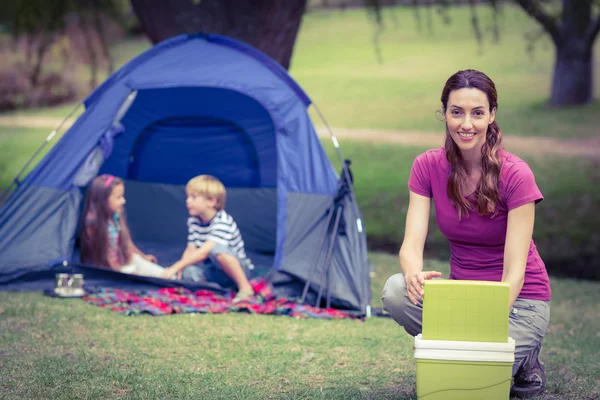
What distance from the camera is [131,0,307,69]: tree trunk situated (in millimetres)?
5883

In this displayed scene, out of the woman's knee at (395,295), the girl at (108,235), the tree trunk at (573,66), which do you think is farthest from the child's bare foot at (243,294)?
the tree trunk at (573,66)

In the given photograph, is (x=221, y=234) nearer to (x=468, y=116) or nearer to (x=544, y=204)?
(x=468, y=116)

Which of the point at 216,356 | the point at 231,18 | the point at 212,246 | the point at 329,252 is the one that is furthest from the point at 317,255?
the point at 231,18

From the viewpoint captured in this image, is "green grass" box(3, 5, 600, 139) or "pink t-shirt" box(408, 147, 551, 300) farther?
"green grass" box(3, 5, 600, 139)

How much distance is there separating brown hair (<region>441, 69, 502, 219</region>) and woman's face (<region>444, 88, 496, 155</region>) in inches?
0.9

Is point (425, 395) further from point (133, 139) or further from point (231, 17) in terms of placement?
point (231, 17)

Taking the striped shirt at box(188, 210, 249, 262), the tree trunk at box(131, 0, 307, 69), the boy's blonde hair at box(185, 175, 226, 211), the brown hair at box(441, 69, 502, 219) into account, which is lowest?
the striped shirt at box(188, 210, 249, 262)

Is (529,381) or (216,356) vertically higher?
(529,381)

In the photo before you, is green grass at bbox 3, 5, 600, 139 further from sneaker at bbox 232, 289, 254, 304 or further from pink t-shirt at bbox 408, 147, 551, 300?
pink t-shirt at bbox 408, 147, 551, 300

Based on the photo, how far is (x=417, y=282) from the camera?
2365mm

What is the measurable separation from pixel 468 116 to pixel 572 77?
11.1m

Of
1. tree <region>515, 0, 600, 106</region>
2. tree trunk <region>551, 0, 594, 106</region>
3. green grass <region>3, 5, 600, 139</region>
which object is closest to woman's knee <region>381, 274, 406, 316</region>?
tree <region>515, 0, 600, 106</region>

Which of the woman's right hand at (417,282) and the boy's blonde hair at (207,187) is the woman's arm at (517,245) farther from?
the boy's blonde hair at (207,187)

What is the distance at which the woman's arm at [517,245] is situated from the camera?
92.2 inches
